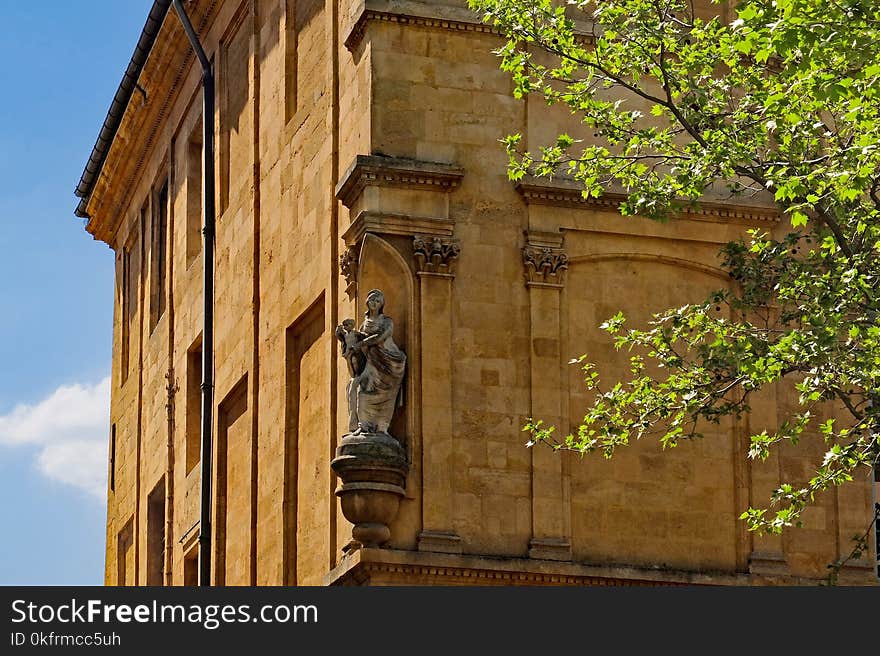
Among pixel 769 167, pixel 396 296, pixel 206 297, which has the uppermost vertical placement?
pixel 206 297

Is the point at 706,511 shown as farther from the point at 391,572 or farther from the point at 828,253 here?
the point at 828,253

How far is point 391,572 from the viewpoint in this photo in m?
33.2

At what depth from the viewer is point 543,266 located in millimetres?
35469

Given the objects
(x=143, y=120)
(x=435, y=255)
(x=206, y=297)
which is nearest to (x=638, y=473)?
(x=435, y=255)

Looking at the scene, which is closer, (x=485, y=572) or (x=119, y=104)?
(x=485, y=572)

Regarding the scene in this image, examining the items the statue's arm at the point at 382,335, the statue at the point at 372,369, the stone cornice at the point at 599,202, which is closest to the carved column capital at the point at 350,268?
the statue at the point at 372,369

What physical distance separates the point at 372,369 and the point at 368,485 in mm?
1616

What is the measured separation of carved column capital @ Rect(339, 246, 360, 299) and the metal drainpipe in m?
9.25

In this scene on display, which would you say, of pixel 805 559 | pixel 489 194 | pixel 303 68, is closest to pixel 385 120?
pixel 489 194

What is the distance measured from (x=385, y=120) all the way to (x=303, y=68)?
5.83m

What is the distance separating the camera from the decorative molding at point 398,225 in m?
34.7

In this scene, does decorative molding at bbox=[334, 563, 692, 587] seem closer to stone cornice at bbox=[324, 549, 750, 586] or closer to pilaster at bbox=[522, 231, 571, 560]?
stone cornice at bbox=[324, 549, 750, 586]

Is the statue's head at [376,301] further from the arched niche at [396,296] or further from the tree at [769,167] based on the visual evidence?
the tree at [769,167]

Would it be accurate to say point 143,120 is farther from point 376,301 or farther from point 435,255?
point 376,301
